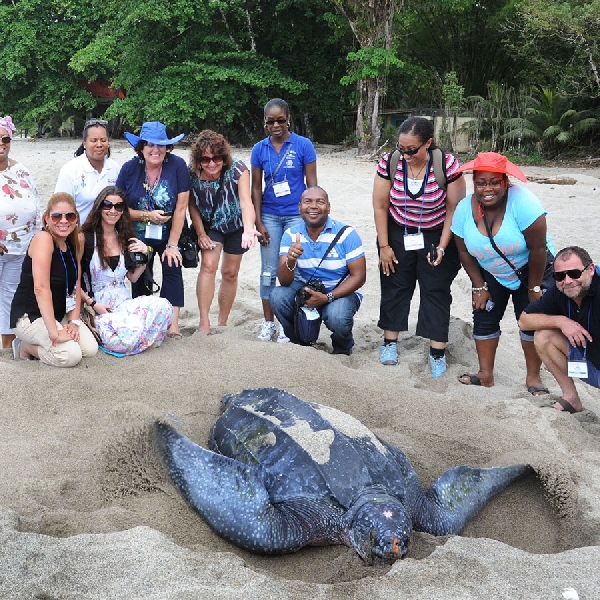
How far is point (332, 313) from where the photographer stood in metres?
3.31

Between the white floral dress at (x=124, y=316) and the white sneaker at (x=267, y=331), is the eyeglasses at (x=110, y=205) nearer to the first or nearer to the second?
the white floral dress at (x=124, y=316)

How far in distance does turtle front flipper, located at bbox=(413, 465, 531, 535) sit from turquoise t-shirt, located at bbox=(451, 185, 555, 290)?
41.7 inches

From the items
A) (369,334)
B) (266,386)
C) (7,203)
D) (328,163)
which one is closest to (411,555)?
(266,386)

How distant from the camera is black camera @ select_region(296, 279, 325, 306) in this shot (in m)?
A: 3.32

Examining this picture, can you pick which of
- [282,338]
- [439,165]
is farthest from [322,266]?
[439,165]

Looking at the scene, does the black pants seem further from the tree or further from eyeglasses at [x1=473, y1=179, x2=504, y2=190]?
the tree

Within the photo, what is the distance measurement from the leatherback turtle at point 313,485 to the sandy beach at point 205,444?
6 cm

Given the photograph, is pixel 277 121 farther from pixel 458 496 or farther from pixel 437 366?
pixel 458 496

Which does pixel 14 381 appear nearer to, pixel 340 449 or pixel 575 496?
pixel 340 449

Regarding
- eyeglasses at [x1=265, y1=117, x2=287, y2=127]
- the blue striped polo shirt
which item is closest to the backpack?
the blue striped polo shirt

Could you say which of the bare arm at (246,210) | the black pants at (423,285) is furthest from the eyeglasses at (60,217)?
the black pants at (423,285)

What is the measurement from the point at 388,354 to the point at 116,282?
144 centimetres

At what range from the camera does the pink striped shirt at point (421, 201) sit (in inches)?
122

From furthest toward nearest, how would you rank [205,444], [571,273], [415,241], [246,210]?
[246,210] → [415,241] → [571,273] → [205,444]
